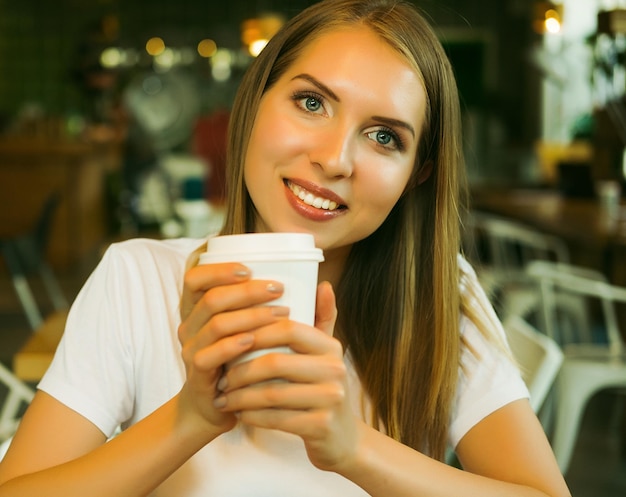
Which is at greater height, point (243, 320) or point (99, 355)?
point (243, 320)

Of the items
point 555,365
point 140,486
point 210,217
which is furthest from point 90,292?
point 210,217

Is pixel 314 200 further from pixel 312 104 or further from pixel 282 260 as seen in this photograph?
pixel 282 260

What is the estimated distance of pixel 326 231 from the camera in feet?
3.63

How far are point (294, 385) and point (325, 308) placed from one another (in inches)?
4.8

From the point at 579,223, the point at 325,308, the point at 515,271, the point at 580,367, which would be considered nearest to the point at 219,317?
the point at 325,308

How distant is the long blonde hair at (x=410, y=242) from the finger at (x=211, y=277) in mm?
448

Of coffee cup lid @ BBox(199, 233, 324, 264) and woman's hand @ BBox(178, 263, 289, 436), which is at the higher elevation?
coffee cup lid @ BBox(199, 233, 324, 264)

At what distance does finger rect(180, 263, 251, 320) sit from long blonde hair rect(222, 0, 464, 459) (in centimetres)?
45

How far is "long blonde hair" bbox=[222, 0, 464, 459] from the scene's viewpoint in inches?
48.1

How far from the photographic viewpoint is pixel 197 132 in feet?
39.5

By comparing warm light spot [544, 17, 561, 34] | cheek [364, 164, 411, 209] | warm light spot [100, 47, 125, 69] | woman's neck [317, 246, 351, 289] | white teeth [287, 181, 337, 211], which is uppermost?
warm light spot [100, 47, 125, 69]

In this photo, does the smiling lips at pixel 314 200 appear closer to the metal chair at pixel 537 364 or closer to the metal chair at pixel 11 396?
the metal chair at pixel 537 364

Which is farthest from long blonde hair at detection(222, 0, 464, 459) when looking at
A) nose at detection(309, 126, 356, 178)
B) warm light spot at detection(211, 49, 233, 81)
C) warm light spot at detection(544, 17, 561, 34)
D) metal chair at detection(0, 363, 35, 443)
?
warm light spot at detection(211, 49, 233, 81)

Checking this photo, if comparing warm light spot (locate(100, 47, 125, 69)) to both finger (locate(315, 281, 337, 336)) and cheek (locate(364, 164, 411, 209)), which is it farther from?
finger (locate(315, 281, 337, 336))
